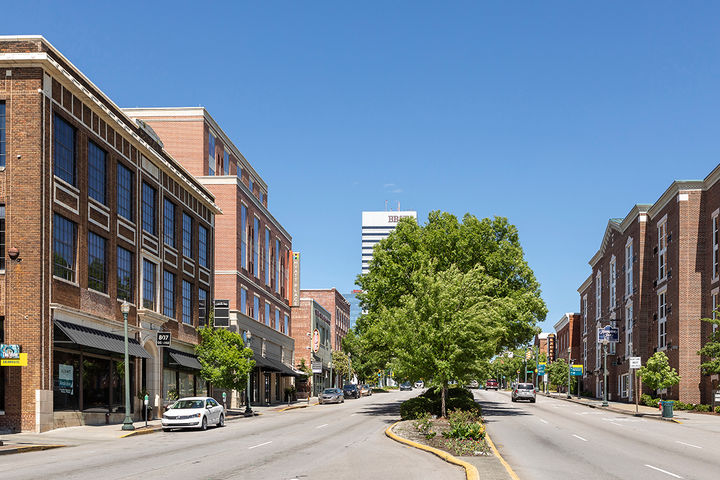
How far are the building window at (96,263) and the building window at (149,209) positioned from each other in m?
5.97

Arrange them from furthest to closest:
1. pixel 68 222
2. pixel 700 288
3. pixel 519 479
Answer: pixel 700 288 → pixel 68 222 → pixel 519 479

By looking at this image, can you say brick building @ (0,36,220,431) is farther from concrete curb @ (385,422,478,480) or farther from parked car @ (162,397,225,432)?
concrete curb @ (385,422,478,480)

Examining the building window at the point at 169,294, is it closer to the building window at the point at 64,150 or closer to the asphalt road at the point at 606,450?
the building window at the point at 64,150

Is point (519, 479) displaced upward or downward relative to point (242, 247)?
downward

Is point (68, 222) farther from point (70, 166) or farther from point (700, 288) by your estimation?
point (700, 288)

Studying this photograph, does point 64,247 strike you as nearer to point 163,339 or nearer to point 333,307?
point 163,339

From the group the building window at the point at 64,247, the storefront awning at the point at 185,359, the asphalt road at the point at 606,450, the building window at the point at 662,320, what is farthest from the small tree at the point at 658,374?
the building window at the point at 64,247

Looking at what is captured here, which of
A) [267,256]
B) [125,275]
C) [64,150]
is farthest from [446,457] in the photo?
[267,256]

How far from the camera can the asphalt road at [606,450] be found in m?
17.7

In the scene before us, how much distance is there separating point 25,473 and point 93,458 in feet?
13.2

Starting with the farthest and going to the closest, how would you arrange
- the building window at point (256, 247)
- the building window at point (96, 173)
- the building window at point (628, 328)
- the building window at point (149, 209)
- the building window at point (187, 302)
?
the building window at point (628, 328) → the building window at point (256, 247) → the building window at point (187, 302) → the building window at point (149, 209) → the building window at point (96, 173)

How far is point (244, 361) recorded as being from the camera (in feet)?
163

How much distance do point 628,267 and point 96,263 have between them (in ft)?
187

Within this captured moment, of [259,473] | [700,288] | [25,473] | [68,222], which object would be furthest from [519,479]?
[700,288]
